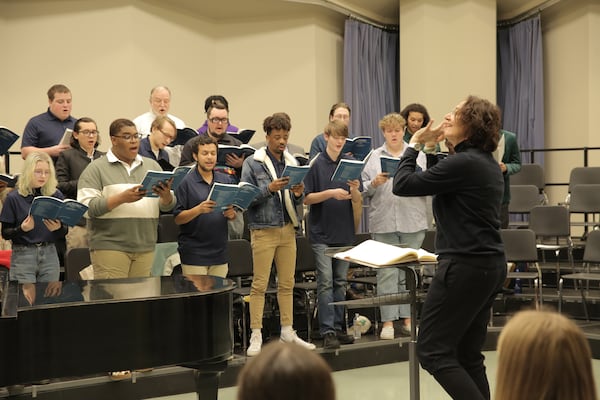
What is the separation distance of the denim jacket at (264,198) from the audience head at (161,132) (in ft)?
2.01

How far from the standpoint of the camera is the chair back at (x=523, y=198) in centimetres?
859

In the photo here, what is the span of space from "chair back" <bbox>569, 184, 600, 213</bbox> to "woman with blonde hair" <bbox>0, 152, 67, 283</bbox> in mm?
5149

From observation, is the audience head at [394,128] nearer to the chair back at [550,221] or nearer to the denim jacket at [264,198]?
the denim jacket at [264,198]

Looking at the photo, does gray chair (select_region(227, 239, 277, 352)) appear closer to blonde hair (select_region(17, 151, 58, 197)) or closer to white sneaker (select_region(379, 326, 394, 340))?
white sneaker (select_region(379, 326, 394, 340))

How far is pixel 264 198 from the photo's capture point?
560 cm

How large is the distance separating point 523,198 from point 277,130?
3933 millimetres

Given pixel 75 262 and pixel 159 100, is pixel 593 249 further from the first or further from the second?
pixel 75 262

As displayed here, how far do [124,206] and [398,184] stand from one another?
1925 millimetres

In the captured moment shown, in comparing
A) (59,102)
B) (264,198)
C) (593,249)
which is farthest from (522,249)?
(59,102)

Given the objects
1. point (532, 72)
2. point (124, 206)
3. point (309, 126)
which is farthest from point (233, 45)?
point (124, 206)

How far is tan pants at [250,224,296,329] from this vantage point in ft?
18.5

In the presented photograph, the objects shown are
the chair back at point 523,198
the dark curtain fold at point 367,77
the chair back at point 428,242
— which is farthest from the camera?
the dark curtain fold at point 367,77

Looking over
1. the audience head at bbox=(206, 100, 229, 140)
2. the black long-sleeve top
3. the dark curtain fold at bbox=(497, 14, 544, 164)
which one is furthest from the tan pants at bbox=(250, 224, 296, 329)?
the dark curtain fold at bbox=(497, 14, 544, 164)

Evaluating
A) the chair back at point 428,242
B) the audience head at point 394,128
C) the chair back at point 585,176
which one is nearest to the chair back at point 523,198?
the chair back at point 585,176
